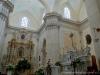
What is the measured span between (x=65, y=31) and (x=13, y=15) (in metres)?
9.32

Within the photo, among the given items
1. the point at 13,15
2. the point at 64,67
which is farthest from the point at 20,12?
the point at 64,67

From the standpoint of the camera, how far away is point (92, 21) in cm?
723

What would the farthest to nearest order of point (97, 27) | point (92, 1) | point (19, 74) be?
point (19, 74), point (92, 1), point (97, 27)

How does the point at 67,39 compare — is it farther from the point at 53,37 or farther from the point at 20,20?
the point at 20,20

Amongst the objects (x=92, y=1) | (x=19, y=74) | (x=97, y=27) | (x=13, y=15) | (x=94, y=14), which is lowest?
(x=19, y=74)

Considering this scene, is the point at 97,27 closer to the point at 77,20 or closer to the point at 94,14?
the point at 94,14

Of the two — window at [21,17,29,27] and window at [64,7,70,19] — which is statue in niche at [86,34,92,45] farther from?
window at [21,17,29,27]

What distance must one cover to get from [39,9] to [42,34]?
466cm

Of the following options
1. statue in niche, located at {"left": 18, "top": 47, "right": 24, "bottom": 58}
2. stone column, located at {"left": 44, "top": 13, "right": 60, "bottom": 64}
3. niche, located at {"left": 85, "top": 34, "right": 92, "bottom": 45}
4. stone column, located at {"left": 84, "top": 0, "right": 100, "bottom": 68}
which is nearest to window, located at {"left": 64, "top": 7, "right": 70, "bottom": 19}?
stone column, located at {"left": 44, "top": 13, "right": 60, "bottom": 64}

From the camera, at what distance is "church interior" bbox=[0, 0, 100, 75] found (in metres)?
14.0

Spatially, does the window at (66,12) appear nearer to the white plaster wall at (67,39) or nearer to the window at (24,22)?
the white plaster wall at (67,39)

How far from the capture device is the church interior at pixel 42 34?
1403 centimetres

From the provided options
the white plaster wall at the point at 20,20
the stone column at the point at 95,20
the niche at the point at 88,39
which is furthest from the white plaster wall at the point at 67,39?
the stone column at the point at 95,20

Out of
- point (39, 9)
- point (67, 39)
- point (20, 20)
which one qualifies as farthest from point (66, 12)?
point (20, 20)
